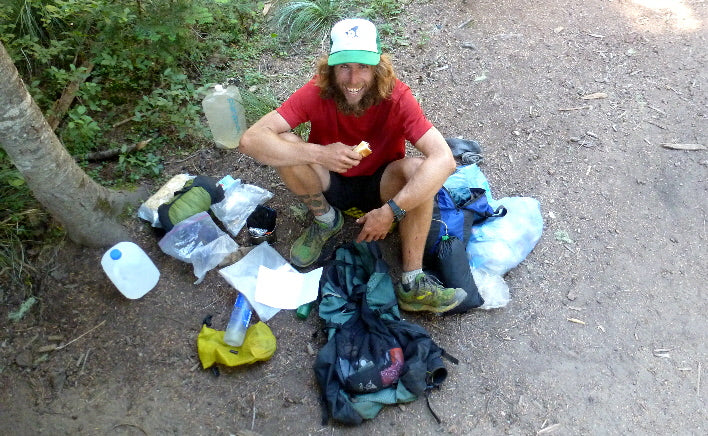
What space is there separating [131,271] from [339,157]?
4.84ft

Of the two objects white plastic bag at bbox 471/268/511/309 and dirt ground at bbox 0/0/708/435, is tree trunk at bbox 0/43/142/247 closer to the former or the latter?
dirt ground at bbox 0/0/708/435

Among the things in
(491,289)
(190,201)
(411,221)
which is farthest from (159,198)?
(491,289)

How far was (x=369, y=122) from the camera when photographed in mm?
3053

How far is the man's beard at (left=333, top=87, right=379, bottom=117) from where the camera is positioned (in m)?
2.90

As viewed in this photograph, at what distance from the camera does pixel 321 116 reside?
10.0ft

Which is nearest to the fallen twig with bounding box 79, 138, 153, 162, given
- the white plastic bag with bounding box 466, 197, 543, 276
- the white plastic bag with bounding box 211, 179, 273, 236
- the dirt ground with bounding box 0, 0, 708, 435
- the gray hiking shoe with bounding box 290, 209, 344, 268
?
the dirt ground with bounding box 0, 0, 708, 435

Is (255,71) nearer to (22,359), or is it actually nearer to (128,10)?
(128,10)

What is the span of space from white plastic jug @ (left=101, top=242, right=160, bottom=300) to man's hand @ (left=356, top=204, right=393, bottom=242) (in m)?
1.36

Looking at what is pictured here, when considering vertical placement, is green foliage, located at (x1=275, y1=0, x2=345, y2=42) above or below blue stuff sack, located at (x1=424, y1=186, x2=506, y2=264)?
above

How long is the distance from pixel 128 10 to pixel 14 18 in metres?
1.18

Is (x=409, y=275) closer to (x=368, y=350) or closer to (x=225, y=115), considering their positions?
(x=368, y=350)

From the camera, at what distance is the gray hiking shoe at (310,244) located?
331 cm

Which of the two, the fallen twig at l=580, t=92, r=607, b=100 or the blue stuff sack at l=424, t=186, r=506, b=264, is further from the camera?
the fallen twig at l=580, t=92, r=607, b=100

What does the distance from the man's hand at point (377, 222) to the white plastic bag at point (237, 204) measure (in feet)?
3.18
